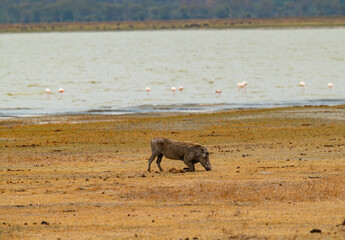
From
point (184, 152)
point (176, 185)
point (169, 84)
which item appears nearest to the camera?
point (176, 185)

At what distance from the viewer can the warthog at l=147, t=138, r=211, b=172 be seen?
1831 centimetres

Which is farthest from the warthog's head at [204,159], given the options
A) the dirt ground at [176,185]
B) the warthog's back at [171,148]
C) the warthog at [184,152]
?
the warthog's back at [171,148]

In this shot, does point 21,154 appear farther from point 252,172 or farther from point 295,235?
point 295,235

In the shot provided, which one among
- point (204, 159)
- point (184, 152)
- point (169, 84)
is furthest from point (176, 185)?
point (169, 84)

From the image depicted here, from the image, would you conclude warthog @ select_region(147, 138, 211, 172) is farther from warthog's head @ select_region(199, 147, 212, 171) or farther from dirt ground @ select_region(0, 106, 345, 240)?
dirt ground @ select_region(0, 106, 345, 240)

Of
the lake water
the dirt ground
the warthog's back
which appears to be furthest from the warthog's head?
the lake water

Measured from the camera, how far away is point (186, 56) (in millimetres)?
123688

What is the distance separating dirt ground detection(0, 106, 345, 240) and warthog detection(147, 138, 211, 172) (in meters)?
0.29

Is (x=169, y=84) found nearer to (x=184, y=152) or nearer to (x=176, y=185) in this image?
(x=184, y=152)

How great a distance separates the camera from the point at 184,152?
60.9 ft

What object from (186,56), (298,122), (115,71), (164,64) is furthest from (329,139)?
(186,56)

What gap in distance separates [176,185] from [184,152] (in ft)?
8.72

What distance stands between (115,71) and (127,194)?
2950 inches

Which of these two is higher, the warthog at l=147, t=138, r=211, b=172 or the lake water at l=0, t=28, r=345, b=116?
the warthog at l=147, t=138, r=211, b=172
